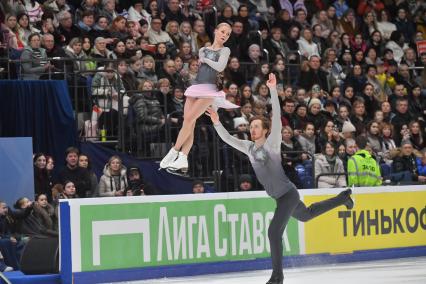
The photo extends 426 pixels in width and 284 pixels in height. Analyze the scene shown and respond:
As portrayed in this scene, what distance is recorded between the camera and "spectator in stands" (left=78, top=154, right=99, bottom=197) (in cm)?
1426

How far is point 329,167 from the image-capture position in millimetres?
16219

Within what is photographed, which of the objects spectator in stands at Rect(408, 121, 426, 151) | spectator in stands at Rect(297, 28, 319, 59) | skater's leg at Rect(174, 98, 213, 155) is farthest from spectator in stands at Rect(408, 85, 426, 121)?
skater's leg at Rect(174, 98, 213, 155)

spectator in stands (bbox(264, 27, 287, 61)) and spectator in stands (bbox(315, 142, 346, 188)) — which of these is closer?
spectator in stands (bbox(315, 142, 346, 188))

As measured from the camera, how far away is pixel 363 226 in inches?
577

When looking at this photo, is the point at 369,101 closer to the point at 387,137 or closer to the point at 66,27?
the point at 387,137

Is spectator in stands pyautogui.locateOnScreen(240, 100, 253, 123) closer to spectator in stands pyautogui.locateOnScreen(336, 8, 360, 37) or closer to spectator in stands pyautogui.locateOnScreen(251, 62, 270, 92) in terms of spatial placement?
spectator in stands pyautogui.locateOnScreen(251, 62, 270, 92)

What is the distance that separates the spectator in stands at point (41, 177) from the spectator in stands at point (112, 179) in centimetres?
71

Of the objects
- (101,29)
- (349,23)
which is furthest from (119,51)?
(349,23)

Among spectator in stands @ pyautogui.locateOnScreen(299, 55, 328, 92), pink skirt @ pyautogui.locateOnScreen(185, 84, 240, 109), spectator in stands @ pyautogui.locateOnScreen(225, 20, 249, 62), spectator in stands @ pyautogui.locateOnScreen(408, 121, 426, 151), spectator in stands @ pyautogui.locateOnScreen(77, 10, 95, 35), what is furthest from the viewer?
spectator in stands @ pyautogui.locateOnScreen(299, 55, 328, 92)

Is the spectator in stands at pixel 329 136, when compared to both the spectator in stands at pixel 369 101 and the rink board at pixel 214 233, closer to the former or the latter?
the rink board at pixel 214 233

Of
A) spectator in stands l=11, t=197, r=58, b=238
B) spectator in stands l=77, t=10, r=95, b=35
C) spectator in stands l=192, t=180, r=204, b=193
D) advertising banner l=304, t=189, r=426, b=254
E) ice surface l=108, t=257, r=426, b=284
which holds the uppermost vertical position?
spectator in stands l=77, t=10, r=95, b=35

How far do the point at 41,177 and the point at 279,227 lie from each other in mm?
4814

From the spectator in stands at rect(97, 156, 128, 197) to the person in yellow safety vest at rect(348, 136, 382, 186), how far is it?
3394 mm

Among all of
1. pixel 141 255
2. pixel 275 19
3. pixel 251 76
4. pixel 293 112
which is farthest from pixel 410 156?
pixel 141 255
